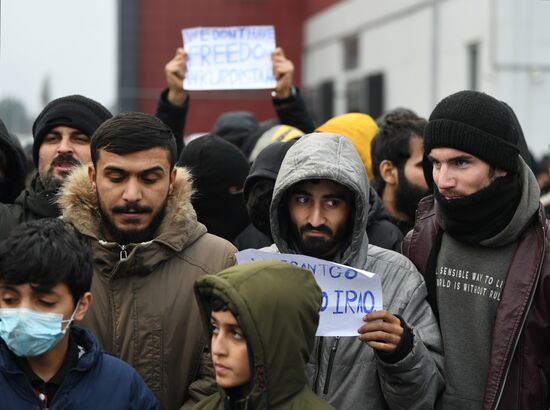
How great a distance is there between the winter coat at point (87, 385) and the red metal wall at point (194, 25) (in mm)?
22252

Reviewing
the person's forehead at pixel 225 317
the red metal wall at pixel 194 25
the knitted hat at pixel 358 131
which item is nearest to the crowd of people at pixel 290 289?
the person's forehead at pixel 225 317

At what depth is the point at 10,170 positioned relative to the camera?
4.84 meters

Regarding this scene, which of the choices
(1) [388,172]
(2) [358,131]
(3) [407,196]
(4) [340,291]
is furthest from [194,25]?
(4) [340,291]

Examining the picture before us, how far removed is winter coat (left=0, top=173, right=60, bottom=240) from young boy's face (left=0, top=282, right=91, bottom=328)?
0.98m

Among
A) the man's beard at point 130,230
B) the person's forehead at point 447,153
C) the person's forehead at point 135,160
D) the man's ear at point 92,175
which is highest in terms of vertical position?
the person's forehead at point 447,153

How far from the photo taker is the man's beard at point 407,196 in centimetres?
543

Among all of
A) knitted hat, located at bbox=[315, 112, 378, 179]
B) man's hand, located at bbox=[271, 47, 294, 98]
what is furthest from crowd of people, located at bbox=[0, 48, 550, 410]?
man's hand, located at bbox=[271, 47, 294, 98]

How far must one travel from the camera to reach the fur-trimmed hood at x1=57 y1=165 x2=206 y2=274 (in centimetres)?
370

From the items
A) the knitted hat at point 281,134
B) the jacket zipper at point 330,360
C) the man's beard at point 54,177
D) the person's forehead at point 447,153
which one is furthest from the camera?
the knitted hat at point 281,134

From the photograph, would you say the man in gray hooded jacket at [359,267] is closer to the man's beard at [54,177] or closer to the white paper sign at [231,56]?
the man's beard at [54,177]

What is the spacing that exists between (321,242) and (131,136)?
2.57 ft

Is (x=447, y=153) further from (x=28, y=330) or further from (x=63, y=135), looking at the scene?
(x=63, y=135)

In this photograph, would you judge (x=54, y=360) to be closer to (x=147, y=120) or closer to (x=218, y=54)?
(x=147, y=120)

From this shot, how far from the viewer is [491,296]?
3.70 m
